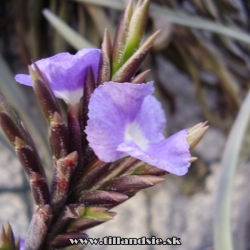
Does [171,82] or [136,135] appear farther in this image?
[171,82]

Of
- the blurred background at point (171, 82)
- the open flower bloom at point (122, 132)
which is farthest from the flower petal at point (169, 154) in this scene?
the blurred background at point (171, 82)

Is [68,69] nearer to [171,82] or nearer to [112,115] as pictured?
[112,115]

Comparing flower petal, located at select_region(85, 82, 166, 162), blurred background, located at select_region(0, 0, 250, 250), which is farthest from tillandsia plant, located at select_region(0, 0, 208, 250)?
blurred background, located at select_region(0, 0, 250, 250)

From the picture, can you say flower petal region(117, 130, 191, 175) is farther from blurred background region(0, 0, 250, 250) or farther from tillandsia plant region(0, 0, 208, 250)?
blurred background region(0, 0, 250, 250)

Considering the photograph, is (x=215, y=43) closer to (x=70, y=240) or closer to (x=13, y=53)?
(x=13, y=53)

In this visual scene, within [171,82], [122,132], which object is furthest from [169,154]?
[171,82]

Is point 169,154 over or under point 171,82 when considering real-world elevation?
under
